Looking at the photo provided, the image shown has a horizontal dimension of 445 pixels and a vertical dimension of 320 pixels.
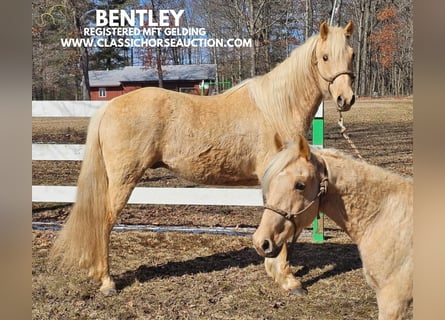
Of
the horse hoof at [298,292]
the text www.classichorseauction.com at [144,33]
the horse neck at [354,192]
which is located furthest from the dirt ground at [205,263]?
the horse neck at [354,192]

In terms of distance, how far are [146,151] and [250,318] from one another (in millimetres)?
1319

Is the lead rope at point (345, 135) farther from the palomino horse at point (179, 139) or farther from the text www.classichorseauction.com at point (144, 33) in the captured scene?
the text www.classichorseauction.com at point (144, 33)

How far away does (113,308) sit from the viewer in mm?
2945

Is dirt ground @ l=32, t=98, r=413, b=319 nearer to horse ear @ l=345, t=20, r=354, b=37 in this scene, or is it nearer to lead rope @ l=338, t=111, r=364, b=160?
lead rope @ l=338, t=111, r=364, b=160

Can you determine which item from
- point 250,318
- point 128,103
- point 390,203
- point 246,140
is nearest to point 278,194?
point 390,203

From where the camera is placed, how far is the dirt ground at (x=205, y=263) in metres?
2.89

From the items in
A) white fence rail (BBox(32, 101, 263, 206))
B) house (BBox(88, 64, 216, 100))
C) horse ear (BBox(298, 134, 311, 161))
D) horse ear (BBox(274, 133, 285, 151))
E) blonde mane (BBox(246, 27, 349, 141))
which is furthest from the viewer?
white fence rail (BBox(32, 101, 263, 206))

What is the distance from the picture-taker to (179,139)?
2.98 metres

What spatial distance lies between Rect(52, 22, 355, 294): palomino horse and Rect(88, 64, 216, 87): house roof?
104mm

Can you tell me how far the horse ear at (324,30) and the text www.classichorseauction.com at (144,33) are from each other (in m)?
0.48

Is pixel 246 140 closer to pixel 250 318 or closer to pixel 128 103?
pixel 128 103

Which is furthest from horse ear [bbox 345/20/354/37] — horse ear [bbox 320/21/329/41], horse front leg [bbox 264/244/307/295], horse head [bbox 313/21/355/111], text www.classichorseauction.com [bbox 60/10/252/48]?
horse front leg [bbox 264/244/307/295]

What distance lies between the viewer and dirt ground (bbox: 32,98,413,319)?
2.89 m
